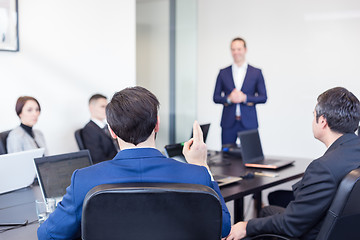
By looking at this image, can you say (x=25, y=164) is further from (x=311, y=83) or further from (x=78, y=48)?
(x=311, y=83)

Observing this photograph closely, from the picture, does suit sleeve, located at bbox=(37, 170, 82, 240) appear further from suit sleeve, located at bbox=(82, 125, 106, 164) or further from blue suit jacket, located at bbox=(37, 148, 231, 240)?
suit sleeve, located at bbox=(82, 125, 106, 164)

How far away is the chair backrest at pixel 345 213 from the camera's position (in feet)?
5.84

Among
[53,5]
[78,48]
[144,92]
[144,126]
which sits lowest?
[144,126]

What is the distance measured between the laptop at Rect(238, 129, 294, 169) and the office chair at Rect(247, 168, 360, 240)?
1.44 m

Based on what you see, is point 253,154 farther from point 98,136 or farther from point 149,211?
point 149,211

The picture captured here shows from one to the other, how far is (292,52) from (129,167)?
564 cm

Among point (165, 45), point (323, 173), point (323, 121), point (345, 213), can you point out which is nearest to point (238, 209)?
point (323, 121)

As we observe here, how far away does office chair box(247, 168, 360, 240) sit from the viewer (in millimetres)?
1779

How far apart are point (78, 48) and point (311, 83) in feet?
11.2

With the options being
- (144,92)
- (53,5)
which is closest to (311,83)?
(53,5)

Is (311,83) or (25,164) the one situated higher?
(311,83)

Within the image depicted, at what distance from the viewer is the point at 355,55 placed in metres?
6.16

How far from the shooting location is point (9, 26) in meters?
4.29

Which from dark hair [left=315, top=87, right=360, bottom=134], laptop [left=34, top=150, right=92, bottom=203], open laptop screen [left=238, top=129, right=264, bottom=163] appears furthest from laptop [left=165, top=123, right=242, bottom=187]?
dark hair [left=315, top=87, right=360, bottom=134]
